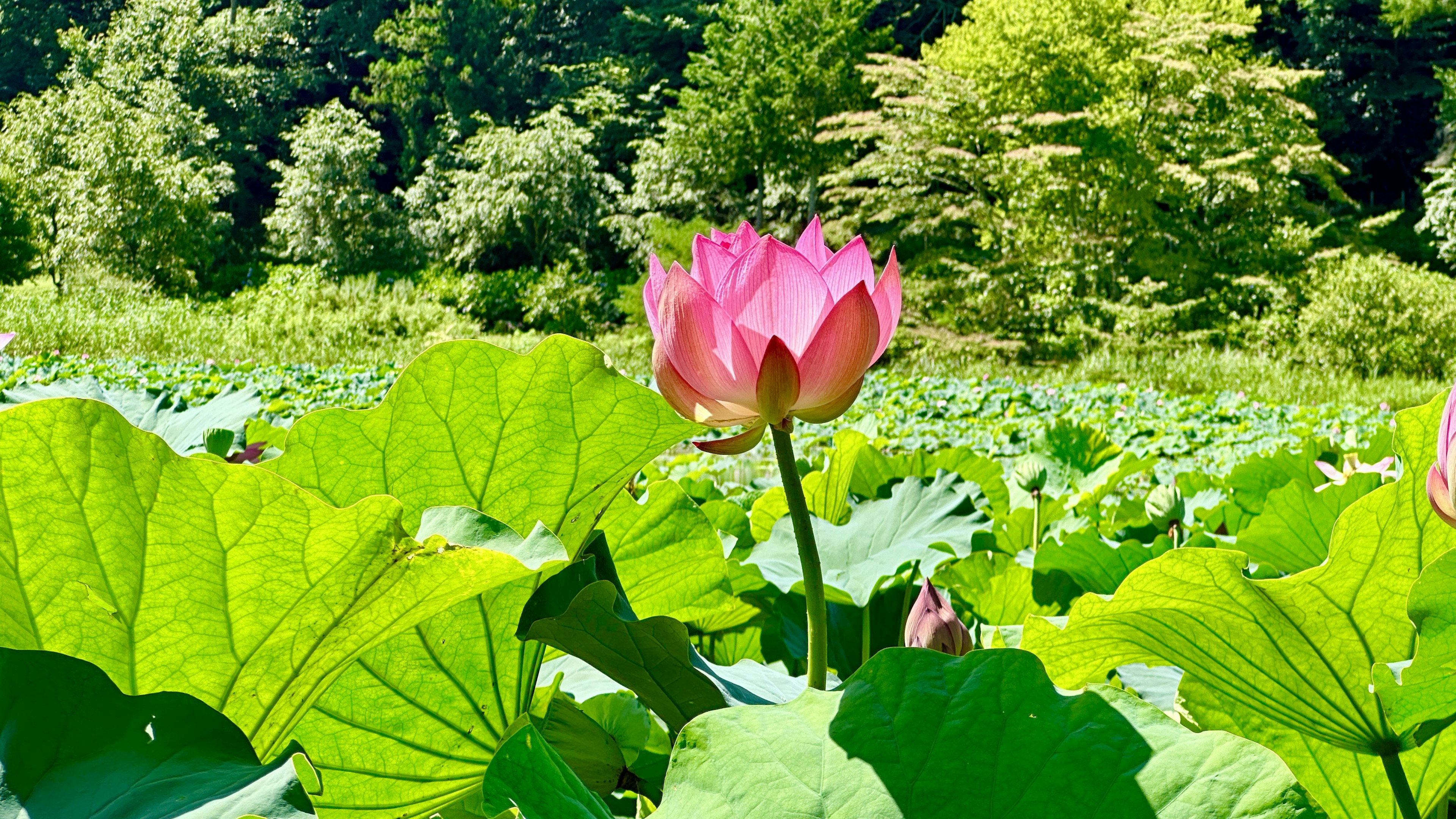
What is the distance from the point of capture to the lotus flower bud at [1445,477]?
37 centimetres

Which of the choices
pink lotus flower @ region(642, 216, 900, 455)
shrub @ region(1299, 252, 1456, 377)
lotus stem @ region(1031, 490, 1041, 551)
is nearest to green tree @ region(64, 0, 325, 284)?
shrub @ region(1299, 252, 1456, 377)

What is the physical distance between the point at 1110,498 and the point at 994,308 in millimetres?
12301

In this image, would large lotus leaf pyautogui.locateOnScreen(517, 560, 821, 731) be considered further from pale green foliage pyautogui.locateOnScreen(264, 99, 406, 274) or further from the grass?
pale green foliage pyautogui.locateOnScreen(264, 99, 406, 274)

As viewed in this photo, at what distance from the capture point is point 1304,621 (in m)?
0.42

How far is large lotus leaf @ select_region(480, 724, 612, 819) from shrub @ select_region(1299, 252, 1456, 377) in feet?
40.1

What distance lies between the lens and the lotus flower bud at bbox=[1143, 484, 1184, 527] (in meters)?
1.08

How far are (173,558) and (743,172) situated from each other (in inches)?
702

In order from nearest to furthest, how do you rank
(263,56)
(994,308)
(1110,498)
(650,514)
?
(650,514), (1110,498), (994,308), (263,56)

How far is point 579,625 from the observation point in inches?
15.3

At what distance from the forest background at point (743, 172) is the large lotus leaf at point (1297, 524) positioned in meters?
7.77

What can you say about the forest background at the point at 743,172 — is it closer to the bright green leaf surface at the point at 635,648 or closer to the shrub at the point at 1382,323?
the shrub at the point at 1382,323

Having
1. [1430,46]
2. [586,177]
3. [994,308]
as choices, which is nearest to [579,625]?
[994,308]

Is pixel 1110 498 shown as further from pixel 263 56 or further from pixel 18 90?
pixel 18 90

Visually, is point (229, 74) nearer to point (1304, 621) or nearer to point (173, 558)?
point (173, 558)
